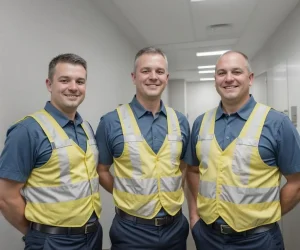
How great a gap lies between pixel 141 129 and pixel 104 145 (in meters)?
0.27

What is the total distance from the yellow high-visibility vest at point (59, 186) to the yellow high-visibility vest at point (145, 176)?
231 millimetres

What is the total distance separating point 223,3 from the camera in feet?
9.98

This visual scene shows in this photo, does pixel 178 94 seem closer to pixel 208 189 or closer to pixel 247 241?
pixel 208 189

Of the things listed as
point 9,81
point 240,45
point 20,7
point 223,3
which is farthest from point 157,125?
point 240,45

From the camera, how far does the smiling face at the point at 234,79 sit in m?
1.54

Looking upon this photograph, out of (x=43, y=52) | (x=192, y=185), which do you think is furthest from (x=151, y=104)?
(x=43, y=52)

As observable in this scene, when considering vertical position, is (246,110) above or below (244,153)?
above

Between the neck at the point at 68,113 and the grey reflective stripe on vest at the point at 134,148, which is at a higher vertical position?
the neck at the point at 68,113

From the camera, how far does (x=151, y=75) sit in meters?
1.66

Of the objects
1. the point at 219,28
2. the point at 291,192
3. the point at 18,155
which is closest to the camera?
the point at 18,155

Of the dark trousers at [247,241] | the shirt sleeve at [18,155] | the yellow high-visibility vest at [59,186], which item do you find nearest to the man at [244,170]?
the dark trousers at [247,241]

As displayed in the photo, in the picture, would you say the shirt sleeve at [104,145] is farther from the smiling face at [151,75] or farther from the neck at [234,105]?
the neck at [234,105]

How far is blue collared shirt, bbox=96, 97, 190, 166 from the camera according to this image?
1.64 meters

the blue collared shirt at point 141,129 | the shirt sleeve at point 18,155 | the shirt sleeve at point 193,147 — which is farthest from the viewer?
the shirt sleeve at point 193,147
